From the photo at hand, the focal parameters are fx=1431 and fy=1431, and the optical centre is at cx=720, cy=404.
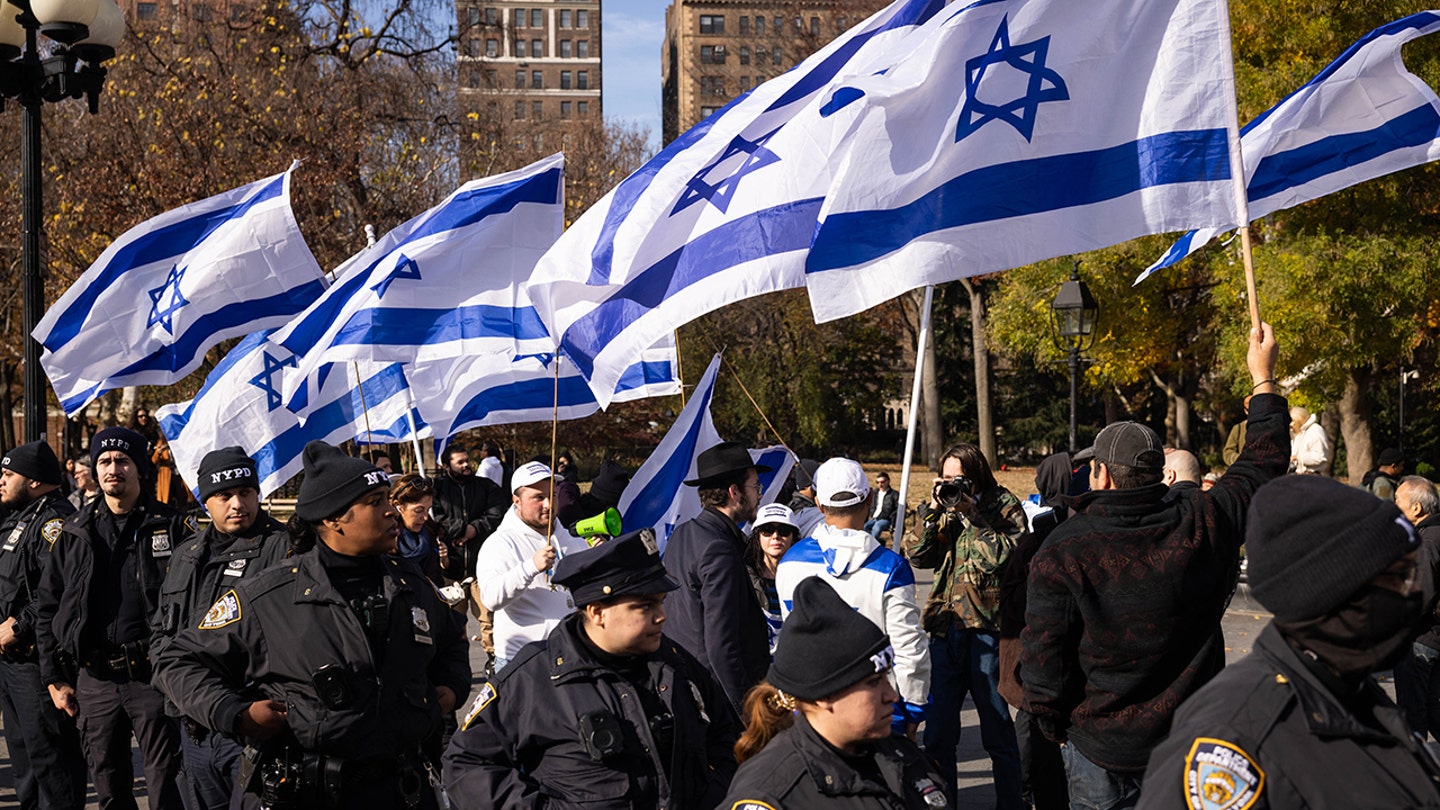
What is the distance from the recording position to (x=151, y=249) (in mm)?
10898

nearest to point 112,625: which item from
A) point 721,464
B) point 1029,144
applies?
point 721,464

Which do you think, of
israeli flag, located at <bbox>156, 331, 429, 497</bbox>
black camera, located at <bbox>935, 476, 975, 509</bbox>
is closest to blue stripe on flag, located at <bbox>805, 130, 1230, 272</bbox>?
black camera, located at <bbox>935, 476, 975, 509</bbox>

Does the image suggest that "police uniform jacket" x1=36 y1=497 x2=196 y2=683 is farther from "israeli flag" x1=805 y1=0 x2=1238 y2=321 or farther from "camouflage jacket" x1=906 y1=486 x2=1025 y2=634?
"camouflage jacket" x1=906 y1=486 x2=1025 y2=634

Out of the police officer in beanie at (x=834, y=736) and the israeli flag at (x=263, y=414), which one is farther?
the israeli flag at (x=263, y=414)

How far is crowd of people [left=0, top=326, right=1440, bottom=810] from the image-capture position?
245 centimetres

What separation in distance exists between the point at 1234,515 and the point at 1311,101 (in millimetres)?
2856

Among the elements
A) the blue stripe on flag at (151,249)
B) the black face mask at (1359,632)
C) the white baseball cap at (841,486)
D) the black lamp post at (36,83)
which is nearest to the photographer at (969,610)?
the white baseball cap at (841,486)

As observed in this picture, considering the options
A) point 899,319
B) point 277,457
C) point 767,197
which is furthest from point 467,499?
point 899,319

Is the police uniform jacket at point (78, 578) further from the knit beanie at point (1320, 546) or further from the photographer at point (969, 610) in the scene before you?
the knit beanie at point (1320, 546)

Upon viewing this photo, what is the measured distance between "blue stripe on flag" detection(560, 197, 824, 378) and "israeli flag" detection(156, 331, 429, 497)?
353 centimetres

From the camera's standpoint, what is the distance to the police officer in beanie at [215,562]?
574 centimetres

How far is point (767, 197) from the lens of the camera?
21.3ft

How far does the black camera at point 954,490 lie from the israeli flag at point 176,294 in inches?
228

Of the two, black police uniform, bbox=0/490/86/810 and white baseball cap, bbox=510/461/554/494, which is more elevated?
white baseball cap, bbox=510/461/554/494
